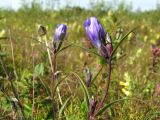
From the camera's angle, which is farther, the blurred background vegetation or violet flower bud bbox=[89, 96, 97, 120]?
the blurred background vegetation

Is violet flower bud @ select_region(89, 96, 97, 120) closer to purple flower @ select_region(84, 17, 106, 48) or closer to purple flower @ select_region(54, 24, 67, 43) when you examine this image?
purple flower @ select_region(84, 17, 106, 48)

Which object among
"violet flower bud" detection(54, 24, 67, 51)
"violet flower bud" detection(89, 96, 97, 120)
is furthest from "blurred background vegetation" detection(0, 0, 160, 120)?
"violet flower bud" detection(89, 96, 97, 120)

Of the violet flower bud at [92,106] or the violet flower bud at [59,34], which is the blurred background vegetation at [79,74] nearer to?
the violet flower bud at [59,34]

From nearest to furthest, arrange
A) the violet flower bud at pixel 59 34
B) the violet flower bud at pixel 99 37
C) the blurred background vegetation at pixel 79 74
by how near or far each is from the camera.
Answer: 1. the violet flower bud at pixel 99 37
2. the violet flower bud at pixel 59 34
3. the blurred background vegetation at pixel 79 74

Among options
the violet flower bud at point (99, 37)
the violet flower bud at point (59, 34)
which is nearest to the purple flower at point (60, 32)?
the violet flower bud at point (59, 34)

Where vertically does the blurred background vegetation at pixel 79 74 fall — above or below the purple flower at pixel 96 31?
below

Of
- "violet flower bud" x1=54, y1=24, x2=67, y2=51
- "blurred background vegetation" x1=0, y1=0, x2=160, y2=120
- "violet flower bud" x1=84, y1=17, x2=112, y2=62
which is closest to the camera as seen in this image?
"violet flower bud" x1=84, y1=17, x2=112, y2=62

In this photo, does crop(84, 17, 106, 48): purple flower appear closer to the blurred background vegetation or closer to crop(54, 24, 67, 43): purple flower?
the blurred background vegetation

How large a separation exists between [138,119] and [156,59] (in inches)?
37.9

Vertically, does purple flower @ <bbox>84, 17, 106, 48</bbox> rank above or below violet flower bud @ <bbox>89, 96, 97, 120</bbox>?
above

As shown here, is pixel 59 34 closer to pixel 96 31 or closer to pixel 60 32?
pixel 60 32

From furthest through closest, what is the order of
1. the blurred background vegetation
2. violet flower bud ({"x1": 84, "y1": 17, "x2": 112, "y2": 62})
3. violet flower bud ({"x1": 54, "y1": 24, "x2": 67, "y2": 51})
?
the blurred background vegetation → violet flower bud ({"x1": 54, "y1": 24, "x2": 67, "y2": 51}) → violet flower bud ({"x1": 84, "y1": 17, "x2": 112, "y2": 62})

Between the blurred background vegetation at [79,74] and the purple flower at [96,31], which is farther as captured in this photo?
the blurred background vegetation at [79,74]

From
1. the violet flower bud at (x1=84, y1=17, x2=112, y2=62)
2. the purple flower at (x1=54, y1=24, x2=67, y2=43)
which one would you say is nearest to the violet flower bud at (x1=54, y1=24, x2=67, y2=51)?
the purple flower at (x1=54, y1=24, x2=67, y2=43)
